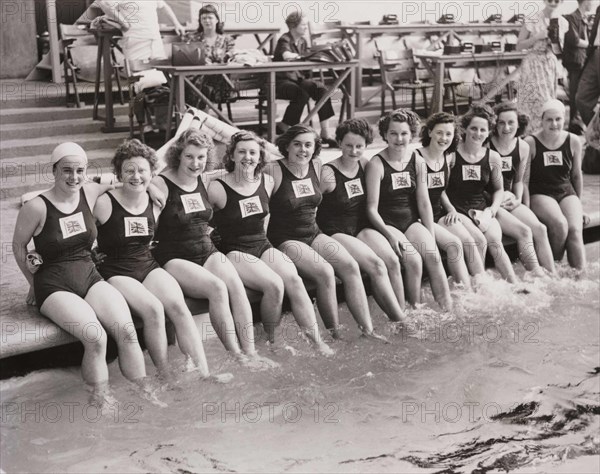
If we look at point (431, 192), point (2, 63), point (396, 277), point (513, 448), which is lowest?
point (513, 448)

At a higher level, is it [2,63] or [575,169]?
[2,63]

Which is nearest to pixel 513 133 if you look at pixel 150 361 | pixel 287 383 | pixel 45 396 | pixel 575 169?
pixel 575 169

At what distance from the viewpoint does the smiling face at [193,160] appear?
4.39m

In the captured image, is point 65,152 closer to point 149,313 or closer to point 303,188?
point 149,313

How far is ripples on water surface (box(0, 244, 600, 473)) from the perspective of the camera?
147 inches

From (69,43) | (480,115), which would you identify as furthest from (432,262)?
(69,43)

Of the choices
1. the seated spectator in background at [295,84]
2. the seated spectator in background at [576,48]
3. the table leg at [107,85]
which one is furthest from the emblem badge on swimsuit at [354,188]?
the seated spectator in background at [576,48]

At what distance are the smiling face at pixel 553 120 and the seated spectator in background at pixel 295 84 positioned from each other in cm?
235

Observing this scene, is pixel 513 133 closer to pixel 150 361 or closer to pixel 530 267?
pixel 530 267

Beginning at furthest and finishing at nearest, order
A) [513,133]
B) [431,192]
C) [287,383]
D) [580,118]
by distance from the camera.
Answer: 1. [580,118]
2. [513,133]
3. [431,192]
4. [287,383]

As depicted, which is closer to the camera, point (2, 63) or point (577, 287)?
point (577, 287)

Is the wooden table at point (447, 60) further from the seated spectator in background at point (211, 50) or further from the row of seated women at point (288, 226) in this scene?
the row of seated women at point (288, 226)

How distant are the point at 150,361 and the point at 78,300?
0.58 m

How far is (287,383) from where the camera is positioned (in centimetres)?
433
